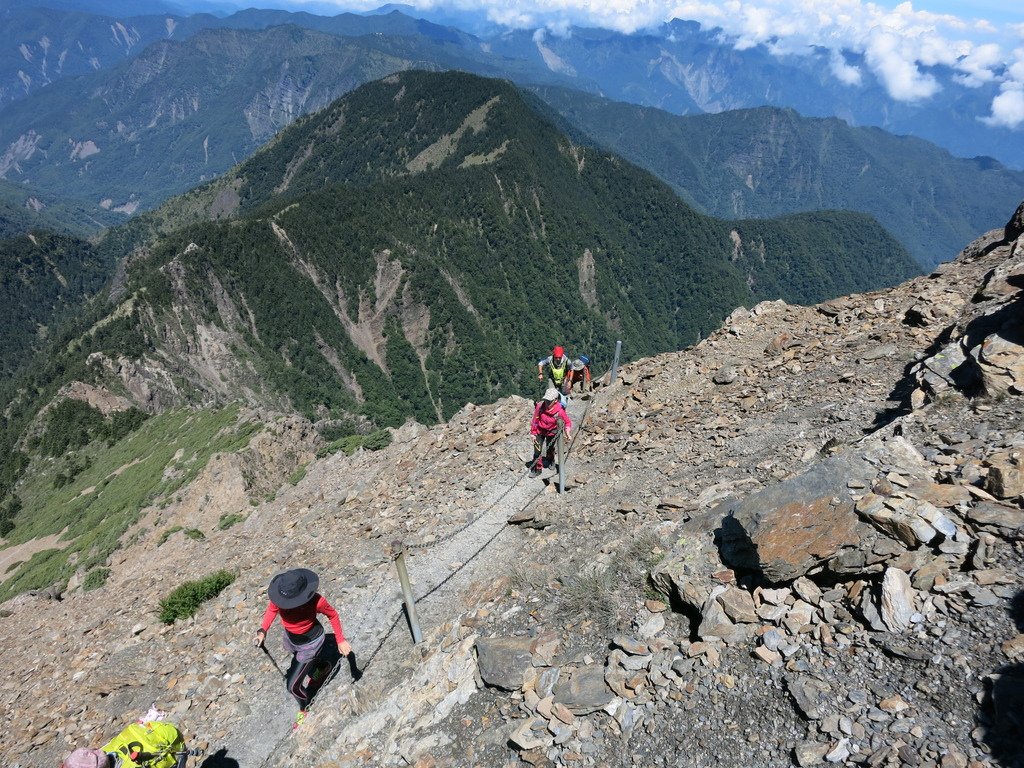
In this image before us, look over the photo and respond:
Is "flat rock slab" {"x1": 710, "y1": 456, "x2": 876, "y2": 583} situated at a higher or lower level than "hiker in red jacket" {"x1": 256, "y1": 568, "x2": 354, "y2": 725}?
higher

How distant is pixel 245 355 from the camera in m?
101

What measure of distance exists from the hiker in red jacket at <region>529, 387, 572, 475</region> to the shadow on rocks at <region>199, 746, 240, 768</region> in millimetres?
8741

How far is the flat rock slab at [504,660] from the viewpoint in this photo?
26.1 feet

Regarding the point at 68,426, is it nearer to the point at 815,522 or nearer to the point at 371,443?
the point at 371,443

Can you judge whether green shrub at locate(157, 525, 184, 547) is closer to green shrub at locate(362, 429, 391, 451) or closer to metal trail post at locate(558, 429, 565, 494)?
green shrub at locate(362, 429, 391, 451)

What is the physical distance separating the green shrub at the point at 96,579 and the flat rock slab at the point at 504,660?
84.6 feet

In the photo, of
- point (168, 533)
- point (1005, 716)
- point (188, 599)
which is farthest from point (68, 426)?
point (1005, 716)

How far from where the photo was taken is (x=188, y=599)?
1296 cm

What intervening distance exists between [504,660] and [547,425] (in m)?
6.77

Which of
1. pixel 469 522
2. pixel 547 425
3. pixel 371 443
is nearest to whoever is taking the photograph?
pixel 469 522

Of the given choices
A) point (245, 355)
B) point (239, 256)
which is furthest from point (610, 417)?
point (239, 256)

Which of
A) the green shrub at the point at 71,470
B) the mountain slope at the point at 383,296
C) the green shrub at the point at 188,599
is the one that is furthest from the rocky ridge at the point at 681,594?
the mountain slope at the point at 383,296

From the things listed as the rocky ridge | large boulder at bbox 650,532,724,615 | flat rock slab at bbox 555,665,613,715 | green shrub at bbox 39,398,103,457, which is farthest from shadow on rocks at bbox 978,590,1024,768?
green shrub at bbox 39,398,103,457

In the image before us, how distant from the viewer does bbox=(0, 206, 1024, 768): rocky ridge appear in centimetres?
595
